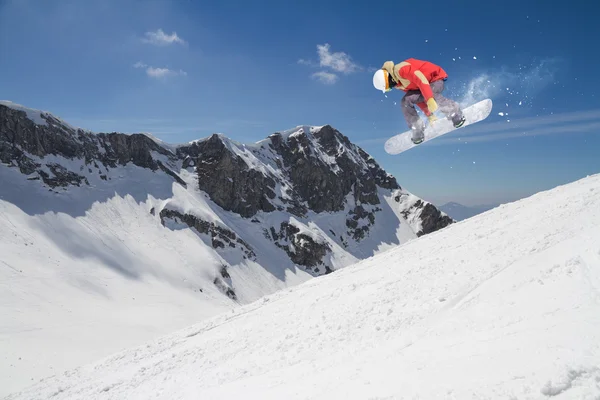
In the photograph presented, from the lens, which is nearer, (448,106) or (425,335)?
(425,335)

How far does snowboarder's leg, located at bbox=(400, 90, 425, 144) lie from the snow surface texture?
16.1 feet

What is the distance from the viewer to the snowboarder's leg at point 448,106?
8.94 meters

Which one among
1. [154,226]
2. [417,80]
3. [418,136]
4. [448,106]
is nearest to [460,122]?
[448,106]

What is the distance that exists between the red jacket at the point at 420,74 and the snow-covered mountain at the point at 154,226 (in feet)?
76.3

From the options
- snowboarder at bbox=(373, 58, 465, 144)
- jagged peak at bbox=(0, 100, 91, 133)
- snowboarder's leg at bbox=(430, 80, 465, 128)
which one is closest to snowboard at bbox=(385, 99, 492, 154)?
snowboarder's leg at bbox=(430, 80, 465, 128)

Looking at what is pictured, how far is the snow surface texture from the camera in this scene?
195 inches

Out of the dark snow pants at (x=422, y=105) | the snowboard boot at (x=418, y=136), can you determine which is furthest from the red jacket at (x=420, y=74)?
the snowboard boot at (x=418, y=136)

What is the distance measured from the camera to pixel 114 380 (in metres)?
12.4

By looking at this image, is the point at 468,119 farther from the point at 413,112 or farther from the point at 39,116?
the point at 39,116

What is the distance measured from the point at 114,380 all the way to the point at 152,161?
78.0m

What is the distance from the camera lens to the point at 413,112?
10.3m

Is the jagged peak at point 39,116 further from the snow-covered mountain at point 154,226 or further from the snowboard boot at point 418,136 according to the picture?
the snowboard boot at point 418,136

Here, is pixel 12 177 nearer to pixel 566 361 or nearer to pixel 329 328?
pixel 329 328

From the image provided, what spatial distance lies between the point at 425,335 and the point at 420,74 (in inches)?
245
